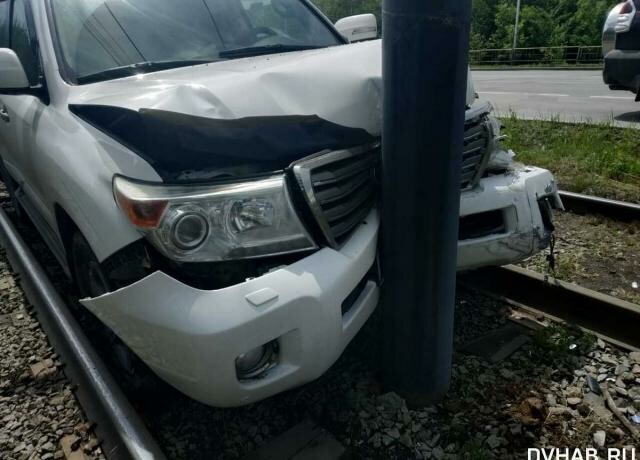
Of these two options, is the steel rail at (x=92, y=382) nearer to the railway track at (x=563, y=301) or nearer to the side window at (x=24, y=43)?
the side window at (x=24, y=43)

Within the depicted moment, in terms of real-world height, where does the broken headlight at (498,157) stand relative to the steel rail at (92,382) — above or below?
above

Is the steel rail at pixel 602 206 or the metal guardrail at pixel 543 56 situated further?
the metal guardrail at pixel 543 56

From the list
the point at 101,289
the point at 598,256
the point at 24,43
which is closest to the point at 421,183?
the point at 101,289

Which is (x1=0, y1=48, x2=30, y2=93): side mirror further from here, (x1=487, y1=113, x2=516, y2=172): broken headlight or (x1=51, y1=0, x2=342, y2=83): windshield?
(x1=487, y1=113, x2=516, y2=172): broken headlight

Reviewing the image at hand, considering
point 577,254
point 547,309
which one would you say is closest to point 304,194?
point 547,309

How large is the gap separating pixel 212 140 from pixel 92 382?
1.29 meters

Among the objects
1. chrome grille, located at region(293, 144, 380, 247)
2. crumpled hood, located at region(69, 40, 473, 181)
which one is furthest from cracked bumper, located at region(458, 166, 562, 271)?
crumpled hood, located at region(69, 40, 473, 181)

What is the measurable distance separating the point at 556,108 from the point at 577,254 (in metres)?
7.87

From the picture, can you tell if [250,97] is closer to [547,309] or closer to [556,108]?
[547,309]

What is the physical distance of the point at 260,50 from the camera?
2.98m

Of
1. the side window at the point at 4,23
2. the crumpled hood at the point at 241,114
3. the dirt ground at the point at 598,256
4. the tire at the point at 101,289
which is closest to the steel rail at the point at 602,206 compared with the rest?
the dirt ground at the point at 598,256

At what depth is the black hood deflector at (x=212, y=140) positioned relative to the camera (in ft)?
5.89

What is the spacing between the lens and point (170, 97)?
6.18ft

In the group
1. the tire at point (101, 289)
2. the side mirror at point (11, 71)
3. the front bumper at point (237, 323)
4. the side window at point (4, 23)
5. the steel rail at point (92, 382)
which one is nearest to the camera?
the front bumper at point (237, 323)
